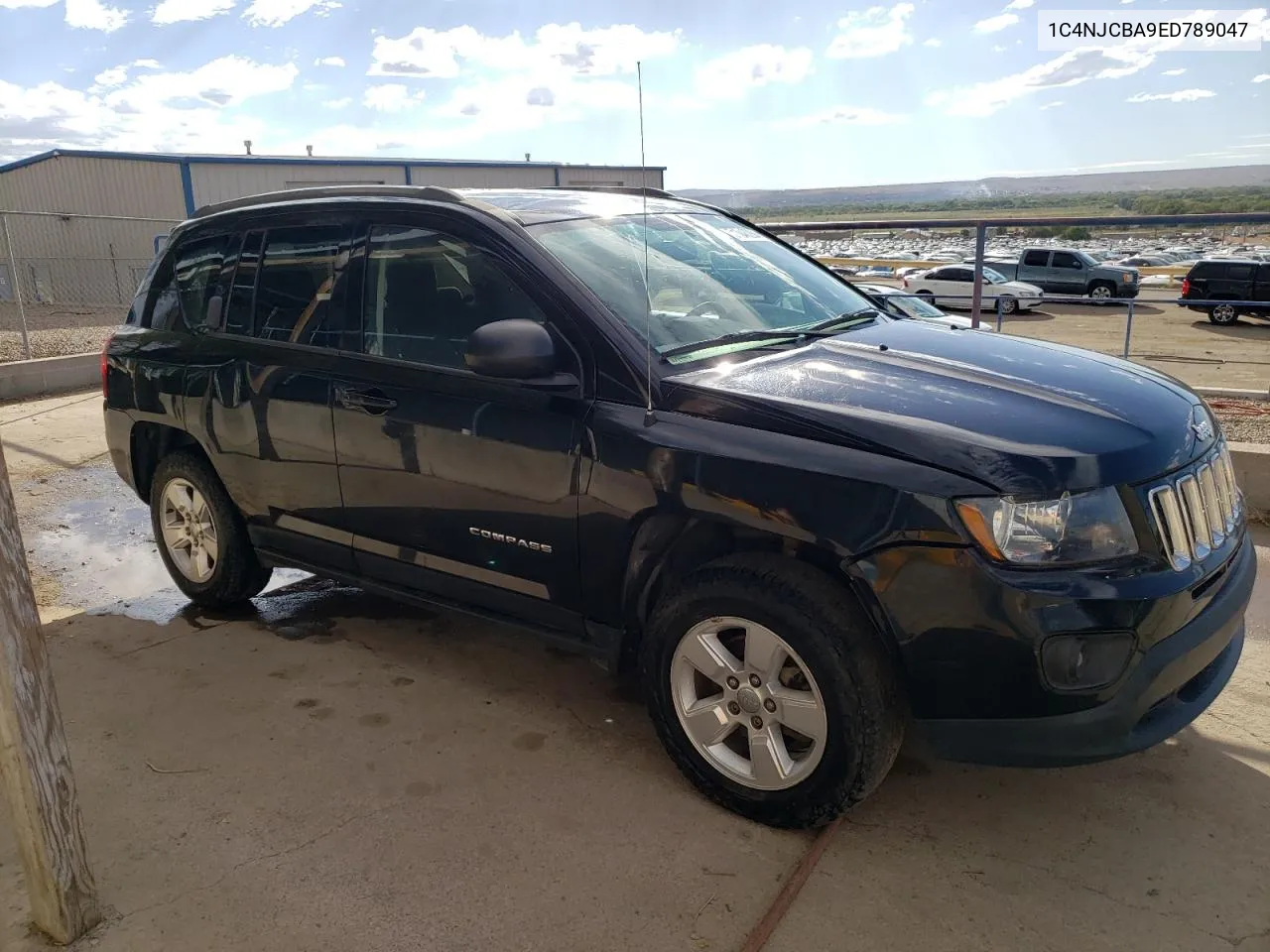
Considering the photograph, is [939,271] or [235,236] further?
[939,271]

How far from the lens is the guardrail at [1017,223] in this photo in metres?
6.62

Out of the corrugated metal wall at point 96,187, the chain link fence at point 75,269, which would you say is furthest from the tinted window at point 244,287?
the corrugated metal wall at point 96,187

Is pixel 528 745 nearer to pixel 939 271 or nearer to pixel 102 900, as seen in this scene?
pixel 102 900

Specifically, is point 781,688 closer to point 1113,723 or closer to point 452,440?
point 1113,723

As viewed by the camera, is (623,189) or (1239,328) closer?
(623,189)

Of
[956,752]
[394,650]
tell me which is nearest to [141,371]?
[394,650]

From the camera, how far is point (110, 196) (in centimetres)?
2933

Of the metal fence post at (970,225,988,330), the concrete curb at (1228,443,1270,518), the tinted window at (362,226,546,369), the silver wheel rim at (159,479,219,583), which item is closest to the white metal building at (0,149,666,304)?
the metal fence post at (970,225,988,330)

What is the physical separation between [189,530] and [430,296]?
1955mm

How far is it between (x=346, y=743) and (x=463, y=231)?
1.86m

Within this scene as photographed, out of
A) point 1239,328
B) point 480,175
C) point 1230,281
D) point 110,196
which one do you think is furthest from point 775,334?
point 480,175

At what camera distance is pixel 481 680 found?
3.87 metres

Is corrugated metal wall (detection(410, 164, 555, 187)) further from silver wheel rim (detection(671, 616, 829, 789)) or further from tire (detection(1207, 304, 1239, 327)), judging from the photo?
silver wheel rim (detection(671, 616, 829, 789))

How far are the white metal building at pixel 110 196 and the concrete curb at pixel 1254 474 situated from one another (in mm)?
22712
